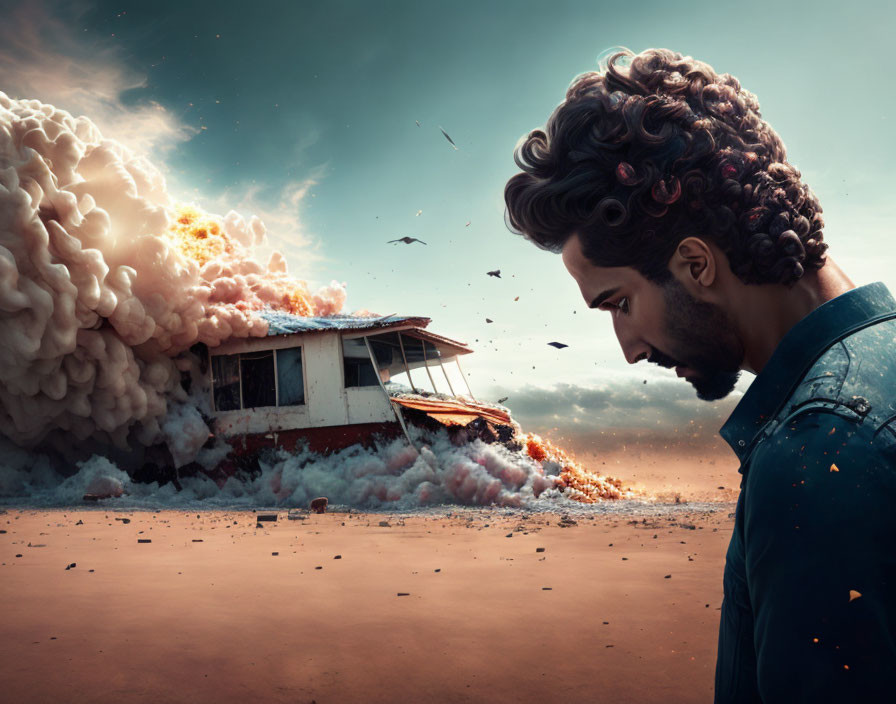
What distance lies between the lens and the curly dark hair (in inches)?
59.5

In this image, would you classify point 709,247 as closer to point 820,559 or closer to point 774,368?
point 774,368

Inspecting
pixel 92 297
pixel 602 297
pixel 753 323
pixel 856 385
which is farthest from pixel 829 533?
pixel 92 297

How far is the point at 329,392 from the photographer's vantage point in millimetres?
12453

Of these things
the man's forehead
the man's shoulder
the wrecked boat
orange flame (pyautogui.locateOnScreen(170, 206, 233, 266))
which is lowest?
the man's shoulder

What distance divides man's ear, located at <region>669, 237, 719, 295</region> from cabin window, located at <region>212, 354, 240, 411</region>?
41.7 feet

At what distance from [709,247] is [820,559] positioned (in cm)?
82

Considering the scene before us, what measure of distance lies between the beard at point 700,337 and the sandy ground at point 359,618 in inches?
64.4

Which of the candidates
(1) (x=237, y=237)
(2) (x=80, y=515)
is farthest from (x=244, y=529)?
(1) (x=237, y=237)

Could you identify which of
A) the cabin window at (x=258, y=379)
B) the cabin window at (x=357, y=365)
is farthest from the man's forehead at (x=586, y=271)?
the cabin window at (x=258, y=379)

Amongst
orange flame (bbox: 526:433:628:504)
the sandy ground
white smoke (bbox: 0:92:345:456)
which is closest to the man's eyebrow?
the sandy ground

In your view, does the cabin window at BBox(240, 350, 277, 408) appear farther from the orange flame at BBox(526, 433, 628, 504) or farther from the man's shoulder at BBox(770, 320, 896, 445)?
the man's shoulder at BBox(770, 320, 896, 445)

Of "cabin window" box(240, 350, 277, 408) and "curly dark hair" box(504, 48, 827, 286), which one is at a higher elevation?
"cabin window" box(240, 350, 277, 408)

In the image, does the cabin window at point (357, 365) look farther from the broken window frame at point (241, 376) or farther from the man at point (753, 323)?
the man at point (753, 323)

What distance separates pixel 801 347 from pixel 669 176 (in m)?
0.56
